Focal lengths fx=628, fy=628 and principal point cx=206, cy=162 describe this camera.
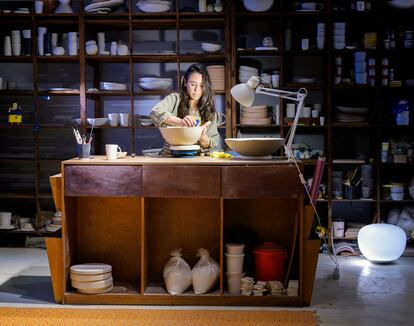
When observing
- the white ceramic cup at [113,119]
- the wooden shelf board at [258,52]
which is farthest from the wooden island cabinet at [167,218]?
the wooden shelf board at [258,52]

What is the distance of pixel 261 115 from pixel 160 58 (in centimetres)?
125

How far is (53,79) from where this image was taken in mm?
7250

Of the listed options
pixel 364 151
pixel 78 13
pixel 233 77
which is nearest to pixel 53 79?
pixel 78 13

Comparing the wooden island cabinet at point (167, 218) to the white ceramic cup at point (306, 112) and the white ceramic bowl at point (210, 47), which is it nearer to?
the white ceramic cup at point (306, 112)

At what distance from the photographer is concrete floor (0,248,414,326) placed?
4.27 m

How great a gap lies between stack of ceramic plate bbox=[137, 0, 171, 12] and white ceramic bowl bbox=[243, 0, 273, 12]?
Result: 0.84 metres

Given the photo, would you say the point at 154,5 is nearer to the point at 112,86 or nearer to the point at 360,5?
the point at 112,86

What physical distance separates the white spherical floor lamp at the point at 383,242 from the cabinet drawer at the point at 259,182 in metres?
1.78

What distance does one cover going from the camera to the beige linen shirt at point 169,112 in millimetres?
5379

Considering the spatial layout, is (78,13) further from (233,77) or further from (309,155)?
(309,155)

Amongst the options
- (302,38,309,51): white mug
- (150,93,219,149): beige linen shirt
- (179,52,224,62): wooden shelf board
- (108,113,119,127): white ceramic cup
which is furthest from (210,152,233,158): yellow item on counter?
(302,38,309,51): white mug

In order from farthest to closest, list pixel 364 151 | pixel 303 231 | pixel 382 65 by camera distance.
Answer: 1. pixel 364 151
2. pixel 382 65
3. pixel 303 231

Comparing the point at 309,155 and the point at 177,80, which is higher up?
the point at 177,80

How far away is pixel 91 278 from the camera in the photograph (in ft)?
14.5
